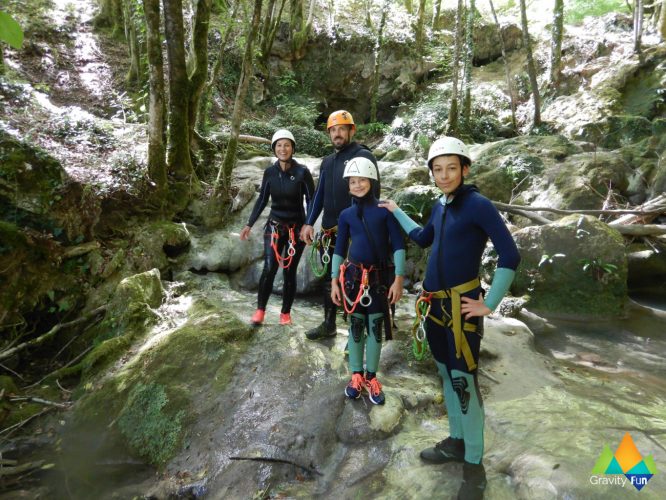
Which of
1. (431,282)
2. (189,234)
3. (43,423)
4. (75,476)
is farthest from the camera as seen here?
(189,234)

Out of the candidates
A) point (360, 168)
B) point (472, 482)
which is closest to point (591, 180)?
point (360, 168)

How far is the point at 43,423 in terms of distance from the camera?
13.5ft

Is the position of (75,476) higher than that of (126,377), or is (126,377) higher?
(126,377)

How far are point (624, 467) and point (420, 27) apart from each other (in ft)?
72.3

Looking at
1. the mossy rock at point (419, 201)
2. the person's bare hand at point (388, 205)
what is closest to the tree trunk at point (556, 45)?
the mossy rock at point (419, 201)

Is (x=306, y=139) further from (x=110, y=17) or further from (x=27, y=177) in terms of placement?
(x=27, y=177)

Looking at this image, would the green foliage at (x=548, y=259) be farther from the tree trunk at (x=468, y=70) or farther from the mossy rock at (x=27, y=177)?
the tree trunk at (x=468, y=70)

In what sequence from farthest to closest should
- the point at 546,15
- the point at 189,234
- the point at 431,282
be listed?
the point at 546,15 → the point at 189,234 → the point at 431,282

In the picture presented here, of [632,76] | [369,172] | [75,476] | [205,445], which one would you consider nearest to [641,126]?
[632,76]

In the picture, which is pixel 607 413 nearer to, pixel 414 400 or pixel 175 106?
pixel 414 400

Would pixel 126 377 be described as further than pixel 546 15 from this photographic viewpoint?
No

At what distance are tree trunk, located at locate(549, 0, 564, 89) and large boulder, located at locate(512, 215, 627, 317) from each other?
11857mm

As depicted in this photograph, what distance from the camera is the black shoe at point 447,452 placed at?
9.39 ft

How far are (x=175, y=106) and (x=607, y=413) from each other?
8.53 m
